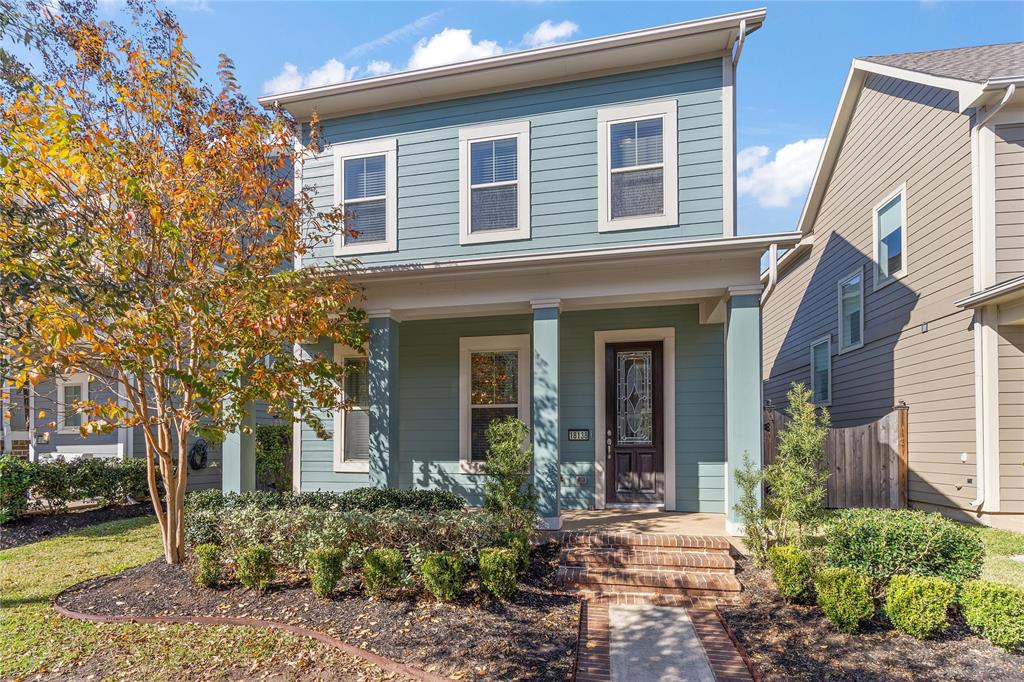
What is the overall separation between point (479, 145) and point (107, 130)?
4.22 m

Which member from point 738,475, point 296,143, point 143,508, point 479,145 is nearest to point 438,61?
point 479,145

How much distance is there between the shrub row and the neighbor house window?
12724 millimetres

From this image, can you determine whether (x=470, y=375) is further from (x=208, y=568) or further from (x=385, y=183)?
(x=208, y=568)

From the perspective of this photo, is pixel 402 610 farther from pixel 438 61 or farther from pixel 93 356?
pixel 438 61

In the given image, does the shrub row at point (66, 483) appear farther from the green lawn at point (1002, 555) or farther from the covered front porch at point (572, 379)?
the green lawn at point (1002, 555)

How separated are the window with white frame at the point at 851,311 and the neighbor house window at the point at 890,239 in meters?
0.61

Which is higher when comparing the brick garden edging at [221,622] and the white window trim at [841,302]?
the white window trim at [841,302]


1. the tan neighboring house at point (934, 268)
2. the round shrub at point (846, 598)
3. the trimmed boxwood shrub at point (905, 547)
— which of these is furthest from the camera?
the tan neighboring house at point (934, 268)

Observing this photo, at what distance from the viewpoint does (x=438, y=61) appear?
7.74 meters

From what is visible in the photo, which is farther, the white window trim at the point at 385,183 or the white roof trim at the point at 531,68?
the white window trim at the point at 385,183

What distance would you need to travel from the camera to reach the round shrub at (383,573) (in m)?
4.96

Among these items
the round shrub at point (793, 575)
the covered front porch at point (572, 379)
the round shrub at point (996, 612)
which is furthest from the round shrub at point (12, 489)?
the round shrub at point (996, 612)

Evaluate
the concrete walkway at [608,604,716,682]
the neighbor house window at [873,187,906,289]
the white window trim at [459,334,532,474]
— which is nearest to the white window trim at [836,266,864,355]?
the neighbor house window at [873,187,906,289]

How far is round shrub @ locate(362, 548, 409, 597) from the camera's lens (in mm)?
4961
